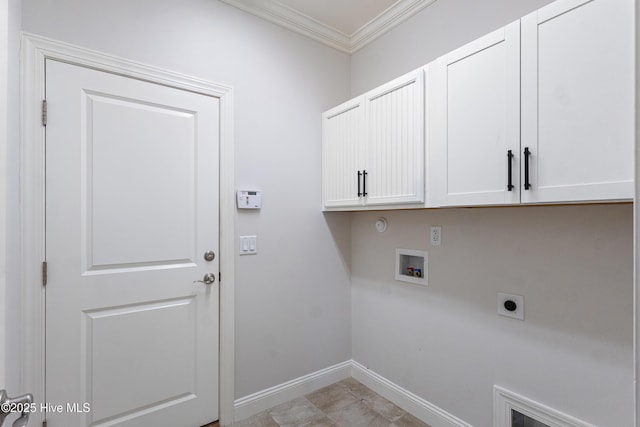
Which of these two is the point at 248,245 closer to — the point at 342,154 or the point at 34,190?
the point at 342,154

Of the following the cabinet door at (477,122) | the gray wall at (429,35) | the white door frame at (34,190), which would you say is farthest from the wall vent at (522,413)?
the white door frame at (34,190)

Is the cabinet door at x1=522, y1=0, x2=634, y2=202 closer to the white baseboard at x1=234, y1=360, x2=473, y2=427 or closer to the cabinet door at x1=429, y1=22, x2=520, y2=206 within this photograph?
the cabinet door at x1=429, y1=22, x2=520, y2=206

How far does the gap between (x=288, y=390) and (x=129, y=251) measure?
1.45 metres

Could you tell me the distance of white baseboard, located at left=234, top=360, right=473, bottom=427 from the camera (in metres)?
1.92

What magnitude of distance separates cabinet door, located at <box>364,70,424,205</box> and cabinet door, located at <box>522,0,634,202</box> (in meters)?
0.51

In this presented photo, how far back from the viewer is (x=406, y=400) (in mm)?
2086

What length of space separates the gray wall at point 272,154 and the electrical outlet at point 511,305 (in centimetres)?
120

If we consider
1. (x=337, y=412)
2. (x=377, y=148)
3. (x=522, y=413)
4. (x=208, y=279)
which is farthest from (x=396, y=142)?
(x=337, y=412)

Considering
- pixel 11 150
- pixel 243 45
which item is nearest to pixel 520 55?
pixel 243 45

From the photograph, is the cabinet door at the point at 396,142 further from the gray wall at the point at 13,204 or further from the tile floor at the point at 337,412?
the gray wall at the point at 13,204

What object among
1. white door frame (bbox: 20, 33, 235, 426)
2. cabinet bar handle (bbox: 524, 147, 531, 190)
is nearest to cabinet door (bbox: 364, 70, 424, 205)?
cabinet bar handle (bbox: 524, 147, 531, 190)

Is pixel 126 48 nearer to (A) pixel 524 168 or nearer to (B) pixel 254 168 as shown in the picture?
(B) pixel 254 168

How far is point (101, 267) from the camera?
162 centimetres

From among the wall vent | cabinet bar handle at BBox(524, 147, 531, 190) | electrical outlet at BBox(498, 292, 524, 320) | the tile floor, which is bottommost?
the tile floor
